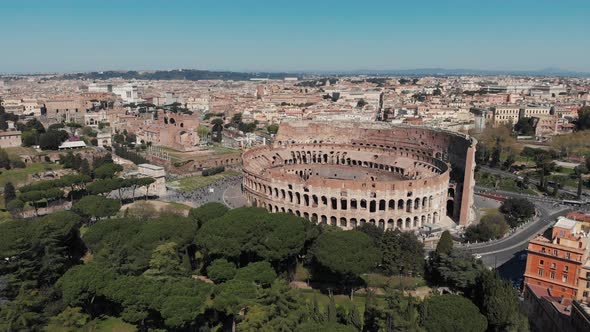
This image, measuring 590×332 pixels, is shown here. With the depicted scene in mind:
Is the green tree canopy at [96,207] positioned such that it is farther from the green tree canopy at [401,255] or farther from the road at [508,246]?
the road at [508,246]

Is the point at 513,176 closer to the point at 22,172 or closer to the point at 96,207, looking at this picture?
the point at 96,207

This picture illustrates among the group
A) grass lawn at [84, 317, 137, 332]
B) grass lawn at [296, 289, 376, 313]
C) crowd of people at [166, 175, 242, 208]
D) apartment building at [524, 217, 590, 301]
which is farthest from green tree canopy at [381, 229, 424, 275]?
crowd of people at [166, 175, 242, 208]

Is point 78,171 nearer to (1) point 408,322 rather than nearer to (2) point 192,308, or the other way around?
(2) point 192,308

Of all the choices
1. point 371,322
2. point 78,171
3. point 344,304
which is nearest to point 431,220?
point 344,304

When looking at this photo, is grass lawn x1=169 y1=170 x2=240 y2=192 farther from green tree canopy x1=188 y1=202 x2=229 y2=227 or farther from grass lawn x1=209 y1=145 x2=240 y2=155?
green tree canopy x1=188 y1=202 x2=229 y2=227

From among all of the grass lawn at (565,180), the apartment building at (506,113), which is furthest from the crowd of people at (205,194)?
the apartment building at (506,113)

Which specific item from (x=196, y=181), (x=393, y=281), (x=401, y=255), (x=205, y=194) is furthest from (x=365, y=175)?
(x=393, y=281)
